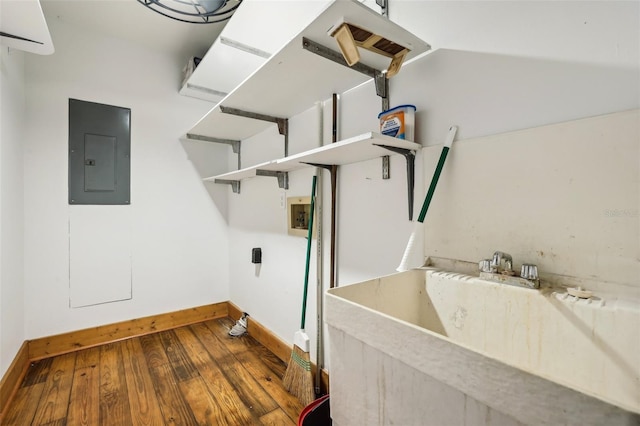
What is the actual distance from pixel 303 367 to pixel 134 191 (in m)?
1.94

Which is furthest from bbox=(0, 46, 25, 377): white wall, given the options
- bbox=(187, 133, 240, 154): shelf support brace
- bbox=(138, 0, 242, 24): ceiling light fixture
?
bbox=(187, 133, 240, 154): shelf support brace

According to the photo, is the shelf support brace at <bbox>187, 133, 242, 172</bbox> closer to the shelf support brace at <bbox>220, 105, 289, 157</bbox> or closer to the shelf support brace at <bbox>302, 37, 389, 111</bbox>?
the shelf support brace at <bbox>220, 105, 289, 157</bbox>

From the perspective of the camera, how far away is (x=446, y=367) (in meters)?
0.53

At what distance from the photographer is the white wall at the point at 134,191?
2.06 m

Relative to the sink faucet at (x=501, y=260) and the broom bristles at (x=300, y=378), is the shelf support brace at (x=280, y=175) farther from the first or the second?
the sink faucet at (x=501, y=260)

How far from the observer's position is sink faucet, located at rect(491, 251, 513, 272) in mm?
857

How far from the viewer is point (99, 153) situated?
2268mm

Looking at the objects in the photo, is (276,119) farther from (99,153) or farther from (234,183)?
(99,153)

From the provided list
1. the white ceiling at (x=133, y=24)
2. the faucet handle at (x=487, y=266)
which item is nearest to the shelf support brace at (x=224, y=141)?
the white ceiling at (x=133, y=24)

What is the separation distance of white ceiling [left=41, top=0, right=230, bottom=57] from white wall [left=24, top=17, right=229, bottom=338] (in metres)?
0.08

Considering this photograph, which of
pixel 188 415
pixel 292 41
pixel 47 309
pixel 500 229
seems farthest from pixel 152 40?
pixel 500 229

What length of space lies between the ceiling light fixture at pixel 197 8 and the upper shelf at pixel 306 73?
25.9 inches

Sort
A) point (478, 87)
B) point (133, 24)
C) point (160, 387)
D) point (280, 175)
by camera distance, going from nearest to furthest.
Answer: point (478, 87) → point (160, 387) → point (280, 175) → point (133, 24)

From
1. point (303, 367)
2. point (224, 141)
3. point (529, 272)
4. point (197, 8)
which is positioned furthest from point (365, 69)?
point (224, 141)
